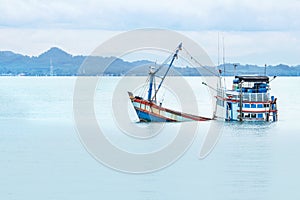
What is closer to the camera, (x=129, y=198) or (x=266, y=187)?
(x=129, y=198)

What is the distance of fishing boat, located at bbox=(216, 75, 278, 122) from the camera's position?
46.5 m

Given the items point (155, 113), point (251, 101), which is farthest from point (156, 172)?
point (251, 101)

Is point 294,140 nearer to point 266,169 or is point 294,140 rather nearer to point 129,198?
point 266,169

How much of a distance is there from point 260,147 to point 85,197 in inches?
592

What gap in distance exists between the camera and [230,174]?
89.2 ft

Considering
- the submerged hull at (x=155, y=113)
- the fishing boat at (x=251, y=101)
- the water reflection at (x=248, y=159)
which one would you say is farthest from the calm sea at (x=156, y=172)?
the submerged hull at (x=155, y=113)

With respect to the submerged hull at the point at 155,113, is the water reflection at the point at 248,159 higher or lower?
lower

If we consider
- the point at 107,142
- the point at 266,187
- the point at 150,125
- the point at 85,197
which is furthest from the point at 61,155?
the point at 150,125

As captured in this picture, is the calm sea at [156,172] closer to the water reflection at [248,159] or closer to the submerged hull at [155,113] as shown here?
the water reflection at [248,159]

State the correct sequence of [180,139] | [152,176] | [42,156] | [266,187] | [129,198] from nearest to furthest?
1. [129,198]
2. [266,187]
3. [152,176]
4. [42,156]
5. [180,139]

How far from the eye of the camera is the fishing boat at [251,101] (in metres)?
46.5

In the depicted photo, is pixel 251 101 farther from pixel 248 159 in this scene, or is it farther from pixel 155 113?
pixel 248 159

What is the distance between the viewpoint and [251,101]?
153 feet

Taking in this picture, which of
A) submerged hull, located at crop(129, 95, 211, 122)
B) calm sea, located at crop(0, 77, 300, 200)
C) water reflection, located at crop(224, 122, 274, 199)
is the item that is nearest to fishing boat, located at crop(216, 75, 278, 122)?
water reflection, located at crop(224, 122, 274, 199)
